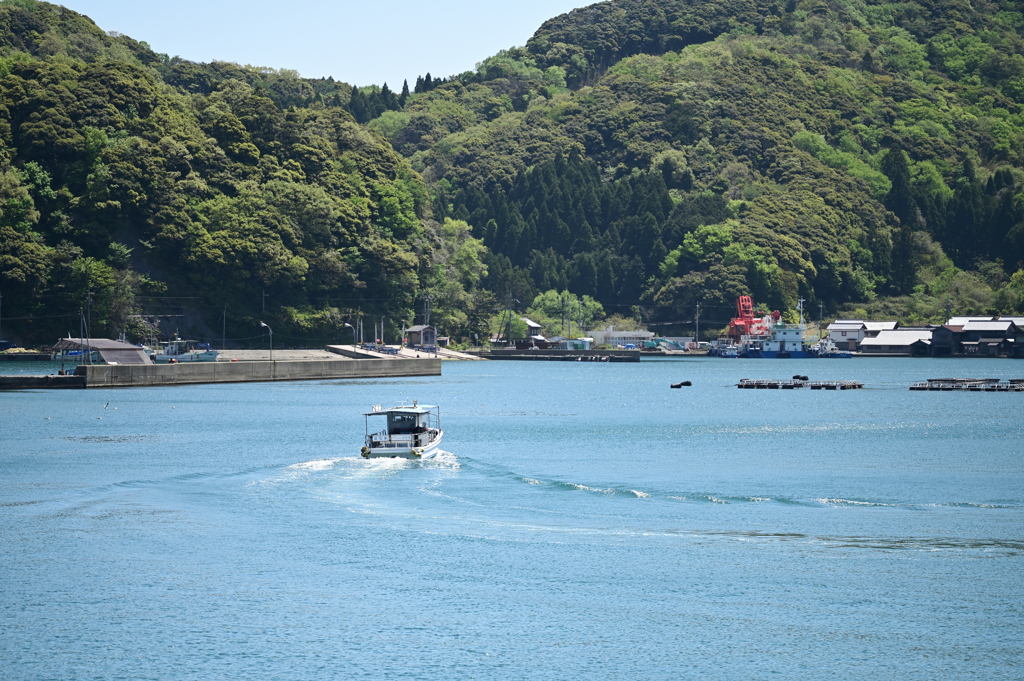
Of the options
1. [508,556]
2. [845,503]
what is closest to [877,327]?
[845,503]

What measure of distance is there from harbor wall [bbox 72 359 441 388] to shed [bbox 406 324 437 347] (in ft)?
98.6

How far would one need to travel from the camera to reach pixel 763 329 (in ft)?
618

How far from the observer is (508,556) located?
3145 centimetres

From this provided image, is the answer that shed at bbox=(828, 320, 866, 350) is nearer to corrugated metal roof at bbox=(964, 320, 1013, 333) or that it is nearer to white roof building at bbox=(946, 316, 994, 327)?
white roof building at bbox=(946, 316, 994, 327)

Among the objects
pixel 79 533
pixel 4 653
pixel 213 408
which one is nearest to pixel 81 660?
pixel 4 653

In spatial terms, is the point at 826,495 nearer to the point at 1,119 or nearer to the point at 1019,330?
the point at 1,119

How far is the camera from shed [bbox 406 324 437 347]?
497ft

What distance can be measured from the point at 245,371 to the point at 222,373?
9.27ft

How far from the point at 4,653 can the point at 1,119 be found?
117 m

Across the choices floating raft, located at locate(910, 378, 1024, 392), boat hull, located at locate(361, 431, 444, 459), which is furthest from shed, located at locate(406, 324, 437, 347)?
A: boat hull, located at locate(361, 431, 444, 459)

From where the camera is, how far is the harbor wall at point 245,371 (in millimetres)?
88375

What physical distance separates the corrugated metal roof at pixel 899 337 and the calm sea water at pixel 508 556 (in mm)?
130685

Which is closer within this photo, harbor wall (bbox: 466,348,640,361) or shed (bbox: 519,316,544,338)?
harbor wall (bbox: 466,348,640,361)

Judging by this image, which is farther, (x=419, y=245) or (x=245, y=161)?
(x=419, y=245)
